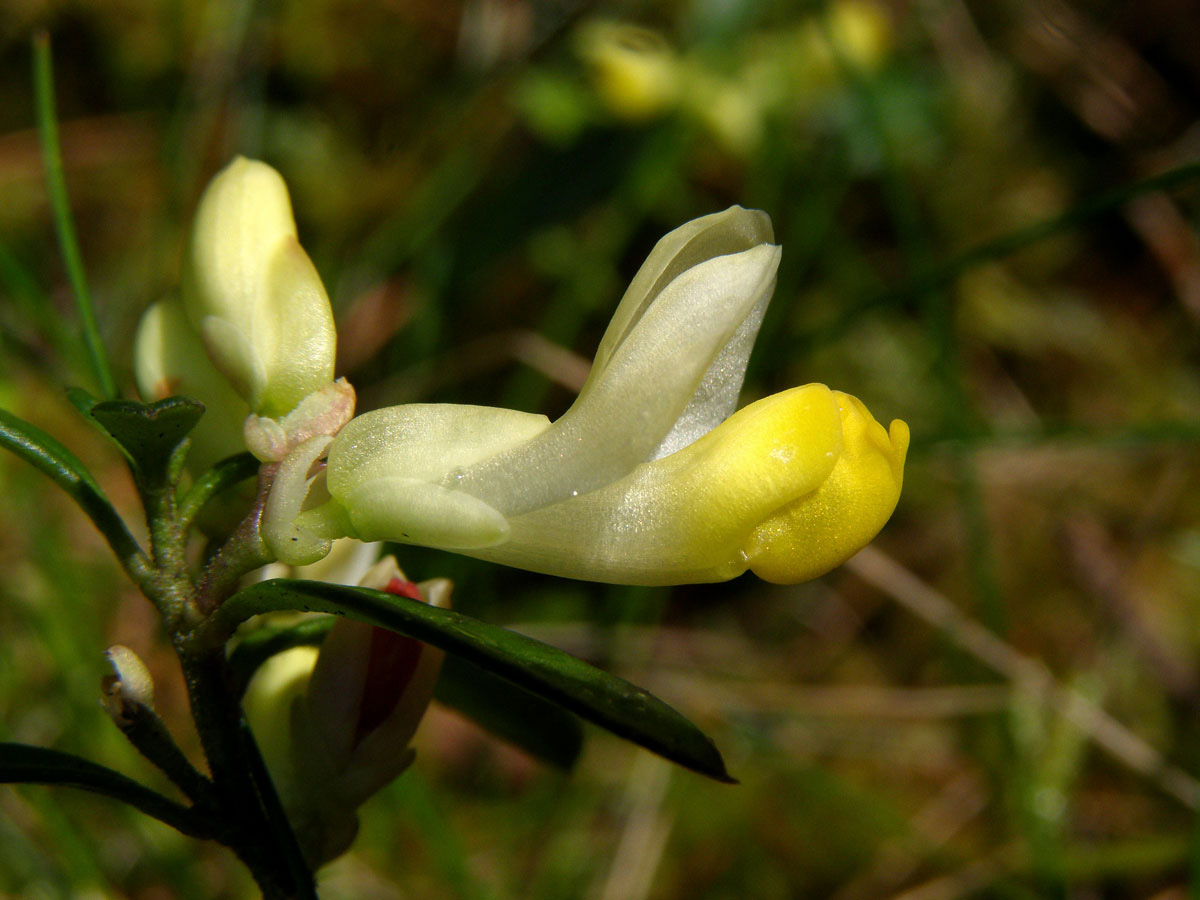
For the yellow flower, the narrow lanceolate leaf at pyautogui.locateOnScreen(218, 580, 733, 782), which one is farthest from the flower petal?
the narrow lanceolate leaf at pyautogui.locateOnScreen(218, 580, 733, 782)

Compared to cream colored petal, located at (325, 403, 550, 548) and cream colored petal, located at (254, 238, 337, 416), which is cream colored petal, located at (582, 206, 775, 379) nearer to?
cream colored petal, located at (325, 403, 550, 548)

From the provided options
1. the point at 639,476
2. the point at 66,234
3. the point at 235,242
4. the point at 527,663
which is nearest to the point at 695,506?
the point at 639,476

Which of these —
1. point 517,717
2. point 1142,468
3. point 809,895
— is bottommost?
point 809,895

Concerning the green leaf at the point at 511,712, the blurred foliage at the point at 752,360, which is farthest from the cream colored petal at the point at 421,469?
the blurred foliage at the point at 752,360

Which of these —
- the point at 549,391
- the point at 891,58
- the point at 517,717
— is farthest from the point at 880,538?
the point at 517,717

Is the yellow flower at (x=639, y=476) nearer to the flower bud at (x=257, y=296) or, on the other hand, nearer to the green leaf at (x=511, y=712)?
the flower bud at (x=257, y=296)

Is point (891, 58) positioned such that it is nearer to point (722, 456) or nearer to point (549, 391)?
point (549, 391)
